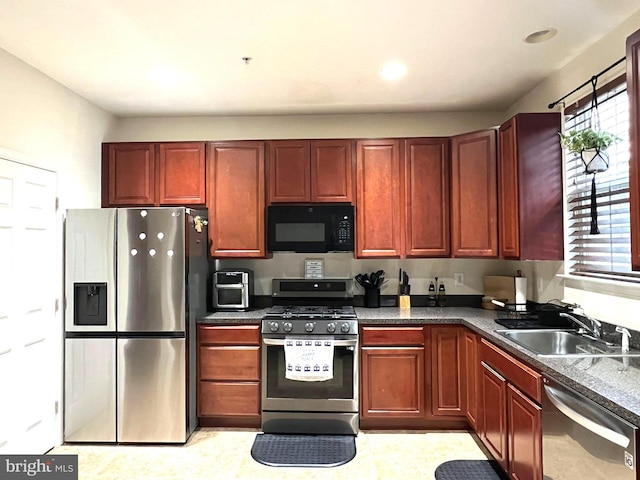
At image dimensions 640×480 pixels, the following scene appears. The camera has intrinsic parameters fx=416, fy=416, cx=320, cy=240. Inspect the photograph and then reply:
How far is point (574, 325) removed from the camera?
2684mm

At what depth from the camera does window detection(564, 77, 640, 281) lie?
7.72 ft

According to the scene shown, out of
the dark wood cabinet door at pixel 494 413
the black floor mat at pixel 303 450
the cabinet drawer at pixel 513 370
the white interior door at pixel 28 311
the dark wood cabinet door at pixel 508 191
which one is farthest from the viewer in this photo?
the dark wood cabinet door at pixel 508 191

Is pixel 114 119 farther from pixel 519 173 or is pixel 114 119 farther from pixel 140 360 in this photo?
pixel 519 173

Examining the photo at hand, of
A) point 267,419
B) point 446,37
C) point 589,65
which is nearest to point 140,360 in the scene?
point 267,419

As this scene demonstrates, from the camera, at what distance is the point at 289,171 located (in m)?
3.63

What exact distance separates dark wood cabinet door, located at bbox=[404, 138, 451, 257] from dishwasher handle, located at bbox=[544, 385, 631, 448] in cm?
175

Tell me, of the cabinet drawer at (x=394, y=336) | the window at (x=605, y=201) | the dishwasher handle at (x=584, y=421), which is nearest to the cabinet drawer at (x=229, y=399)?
the cabinet drawer at (x=394, y=336)

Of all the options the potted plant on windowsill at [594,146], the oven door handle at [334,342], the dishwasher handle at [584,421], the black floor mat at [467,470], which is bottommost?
the black floor mat at [467,470]

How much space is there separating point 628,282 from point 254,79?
271 cm

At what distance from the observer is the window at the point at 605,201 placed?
235 centimetres

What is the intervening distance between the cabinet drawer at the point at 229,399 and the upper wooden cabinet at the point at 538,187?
228cm

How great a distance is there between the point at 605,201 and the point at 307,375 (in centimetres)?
231

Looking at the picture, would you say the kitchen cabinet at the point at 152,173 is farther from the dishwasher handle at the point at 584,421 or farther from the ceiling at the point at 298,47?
the dishwasher handle at the point at 584,421

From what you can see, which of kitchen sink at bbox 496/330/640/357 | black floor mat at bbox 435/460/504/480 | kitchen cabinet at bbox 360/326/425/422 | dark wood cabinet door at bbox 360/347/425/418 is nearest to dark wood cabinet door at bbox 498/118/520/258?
kitchen sink at bbox 496/330/640/357
